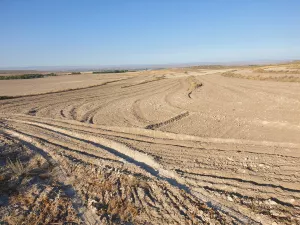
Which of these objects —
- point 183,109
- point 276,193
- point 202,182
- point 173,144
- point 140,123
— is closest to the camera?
point 276,193

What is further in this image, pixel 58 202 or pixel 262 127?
pixel 262 127

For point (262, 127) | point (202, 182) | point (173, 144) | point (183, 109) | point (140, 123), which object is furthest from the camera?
point (183, 109)

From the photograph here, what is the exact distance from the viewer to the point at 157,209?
18.2 feet

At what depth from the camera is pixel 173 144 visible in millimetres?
9375

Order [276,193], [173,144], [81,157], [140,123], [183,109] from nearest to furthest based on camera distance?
1. [276,193]
2. [81,157]
3. [173,144]
4. [140,123]
5. [183,109]

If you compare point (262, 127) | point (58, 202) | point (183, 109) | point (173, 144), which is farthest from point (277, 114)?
point (58, 202)

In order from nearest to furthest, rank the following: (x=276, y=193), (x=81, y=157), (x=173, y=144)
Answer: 1. (x=276, y=193)
2. (x=81, y=157)
3. (x=173, y=144)

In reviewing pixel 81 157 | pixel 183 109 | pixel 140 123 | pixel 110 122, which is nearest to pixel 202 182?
pixel 81 157

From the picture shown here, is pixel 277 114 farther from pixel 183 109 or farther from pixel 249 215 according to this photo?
pixel 249 215

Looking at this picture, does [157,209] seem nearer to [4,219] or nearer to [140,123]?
[4,219]

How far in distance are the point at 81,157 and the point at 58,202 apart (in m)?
2.52

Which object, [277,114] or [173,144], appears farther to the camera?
[277,114]

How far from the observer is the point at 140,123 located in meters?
12.5

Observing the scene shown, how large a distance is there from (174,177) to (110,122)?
6.74 m
